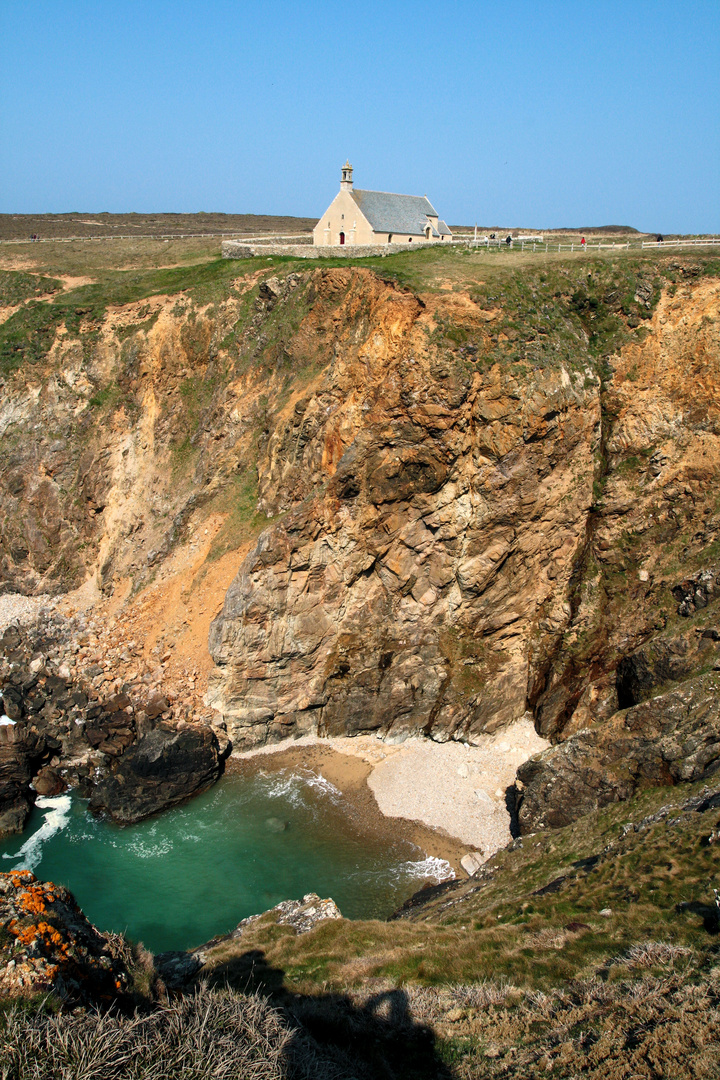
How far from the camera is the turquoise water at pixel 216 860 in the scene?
20.5 m

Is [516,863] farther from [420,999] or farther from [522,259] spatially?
[522,259]

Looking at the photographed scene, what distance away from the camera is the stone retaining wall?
36.8 meters

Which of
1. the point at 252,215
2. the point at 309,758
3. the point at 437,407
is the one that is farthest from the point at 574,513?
the point at 252,215

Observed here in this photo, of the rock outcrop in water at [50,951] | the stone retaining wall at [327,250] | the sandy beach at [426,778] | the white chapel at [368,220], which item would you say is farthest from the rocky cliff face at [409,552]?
the rock outcrop in water at [50,951]

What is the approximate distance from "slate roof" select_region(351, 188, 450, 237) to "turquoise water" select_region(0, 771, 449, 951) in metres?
32.2

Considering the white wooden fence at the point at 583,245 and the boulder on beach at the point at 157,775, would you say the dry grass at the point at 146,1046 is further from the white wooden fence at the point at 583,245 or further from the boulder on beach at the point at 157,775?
the white wooden fence at the point at 583,245

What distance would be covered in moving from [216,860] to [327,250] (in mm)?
31609

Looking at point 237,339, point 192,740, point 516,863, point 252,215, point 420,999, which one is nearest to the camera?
point 420,999

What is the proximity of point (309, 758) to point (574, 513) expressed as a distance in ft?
49.1

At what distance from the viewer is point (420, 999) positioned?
1113 cm

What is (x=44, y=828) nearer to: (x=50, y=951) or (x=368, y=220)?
(x=50, y=951)

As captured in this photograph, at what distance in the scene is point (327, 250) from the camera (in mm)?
37906

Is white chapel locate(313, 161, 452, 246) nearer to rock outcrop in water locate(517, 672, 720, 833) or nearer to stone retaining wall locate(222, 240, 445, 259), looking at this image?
stone retaining wall locate(222, 240, 445, 259)

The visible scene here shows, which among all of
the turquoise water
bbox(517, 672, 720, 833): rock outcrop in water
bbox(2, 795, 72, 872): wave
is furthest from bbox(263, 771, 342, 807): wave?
bbox(2, 795, 72, 872): wave
